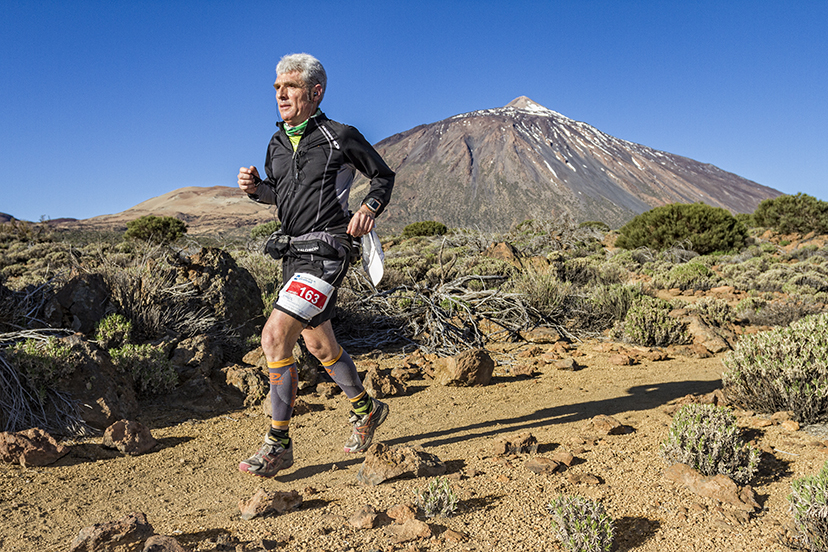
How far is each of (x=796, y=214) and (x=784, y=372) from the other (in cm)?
2357

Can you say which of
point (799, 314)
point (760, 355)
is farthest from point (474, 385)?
point (799, 314)

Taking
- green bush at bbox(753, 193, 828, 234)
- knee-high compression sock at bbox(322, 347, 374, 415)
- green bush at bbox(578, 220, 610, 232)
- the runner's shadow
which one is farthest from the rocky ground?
green bush at bbox(578, 220, 610, 232)

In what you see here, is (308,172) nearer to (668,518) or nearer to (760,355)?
(668,518)

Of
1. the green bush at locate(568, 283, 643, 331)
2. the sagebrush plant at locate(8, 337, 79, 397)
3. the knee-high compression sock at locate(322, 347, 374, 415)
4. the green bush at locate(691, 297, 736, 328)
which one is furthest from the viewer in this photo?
the green bush at locate(568, 283, 643, 331)

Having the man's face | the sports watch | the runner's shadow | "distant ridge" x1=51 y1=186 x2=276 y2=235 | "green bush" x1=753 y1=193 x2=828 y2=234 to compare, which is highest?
"distant ridge" x1=51 y1=186 x2=276 y2=235

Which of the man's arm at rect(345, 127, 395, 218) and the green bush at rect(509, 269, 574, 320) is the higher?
the man's arm at rect(345, 127, 395, 218)

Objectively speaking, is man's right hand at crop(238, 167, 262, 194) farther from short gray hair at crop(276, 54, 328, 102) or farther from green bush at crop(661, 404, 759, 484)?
green bush at crop(661, 404, 759, 484)

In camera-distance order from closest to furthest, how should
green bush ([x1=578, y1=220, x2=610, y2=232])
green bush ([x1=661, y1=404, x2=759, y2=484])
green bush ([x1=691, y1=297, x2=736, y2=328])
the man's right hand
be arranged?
green bush ([x1=661, y1=404, x2=759, y2=484])
the man's right hand
green bush ([x1=691, y1=297, x2=736, y2=328])
green bush ([x1=578, y1=220, x2=610, y2=232])

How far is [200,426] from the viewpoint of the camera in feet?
11.6

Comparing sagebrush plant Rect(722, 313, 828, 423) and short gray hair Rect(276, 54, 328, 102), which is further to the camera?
sagebrush plant Rect(722, 313, 828, 423)

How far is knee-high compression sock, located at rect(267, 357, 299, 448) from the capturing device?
106 inches

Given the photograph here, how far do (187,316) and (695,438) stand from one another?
414 centimetres

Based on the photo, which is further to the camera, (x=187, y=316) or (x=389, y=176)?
(x=187, y=316)

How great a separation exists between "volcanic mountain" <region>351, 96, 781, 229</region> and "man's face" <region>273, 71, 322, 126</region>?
96.3 metres
